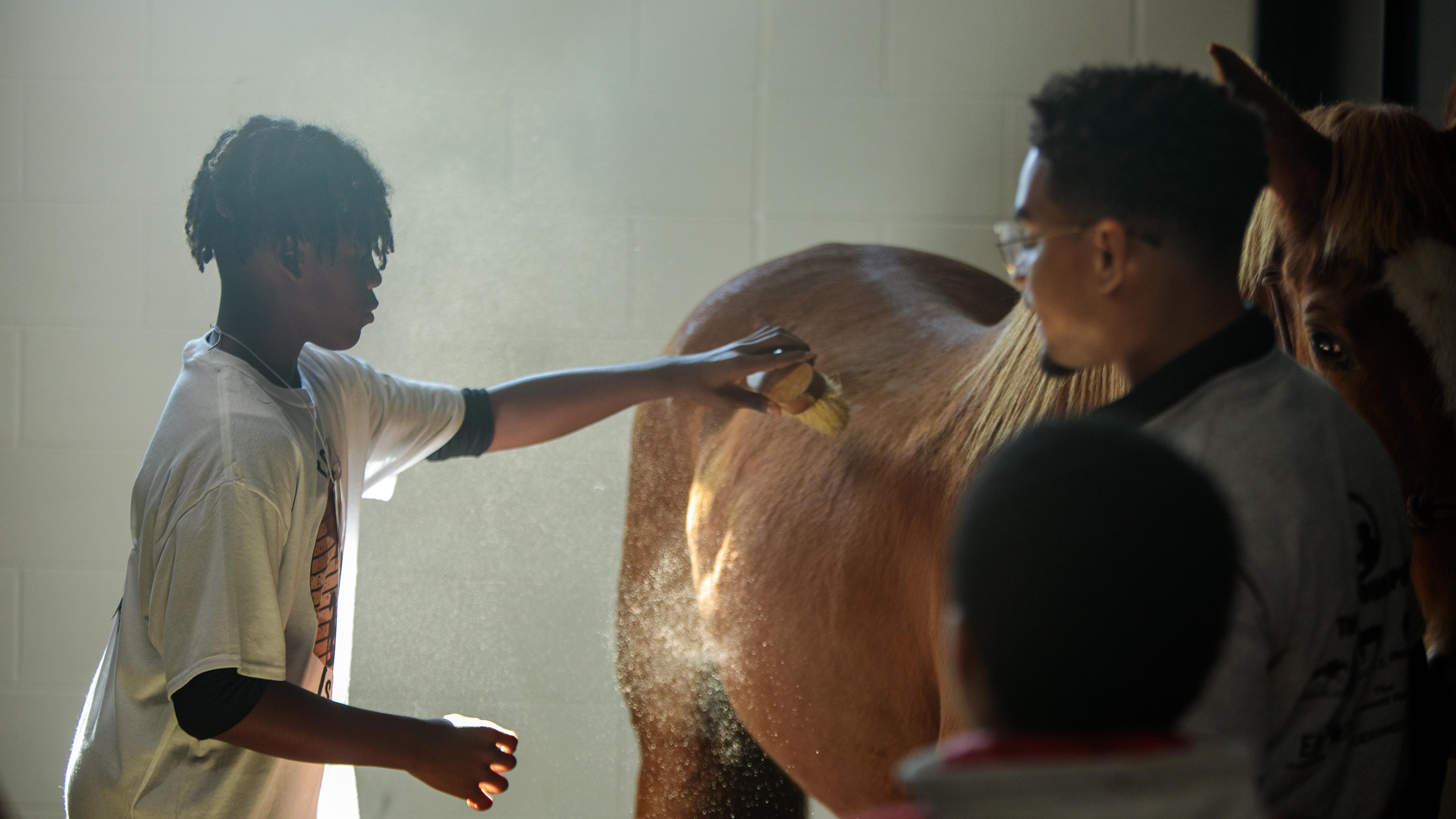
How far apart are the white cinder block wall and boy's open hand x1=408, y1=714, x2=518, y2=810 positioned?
1.34 metres

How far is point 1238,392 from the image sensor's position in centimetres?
60

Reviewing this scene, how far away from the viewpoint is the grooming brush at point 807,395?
144 centimetres

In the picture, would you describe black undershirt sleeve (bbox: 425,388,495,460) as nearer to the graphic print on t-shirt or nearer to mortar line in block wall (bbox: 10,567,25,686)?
the graphic print on t-shirt

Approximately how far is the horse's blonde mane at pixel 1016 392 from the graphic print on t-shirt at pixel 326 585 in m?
0.71

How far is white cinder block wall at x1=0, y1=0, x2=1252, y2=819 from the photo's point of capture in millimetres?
2236

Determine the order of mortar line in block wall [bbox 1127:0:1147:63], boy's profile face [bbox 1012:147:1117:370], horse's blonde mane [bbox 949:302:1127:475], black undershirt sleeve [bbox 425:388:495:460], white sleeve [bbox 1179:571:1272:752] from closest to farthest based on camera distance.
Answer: white sleeve [bbox 1179:571:1272:752] → boy's profile face [bbox 1012:147:1117:370] → horse's blonde mane [bbox 949:302:1127:475] → black undershirt sleeve [bbox 425:388:495:460] → mortar line in block wall [bbox 1127:0:1147:63]

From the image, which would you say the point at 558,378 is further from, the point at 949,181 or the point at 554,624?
the point at 949,181

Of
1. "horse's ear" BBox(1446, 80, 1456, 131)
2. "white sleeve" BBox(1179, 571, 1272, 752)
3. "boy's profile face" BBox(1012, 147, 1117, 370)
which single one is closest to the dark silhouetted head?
"white sleeve" BBox(1179, 571, 1272, 752)

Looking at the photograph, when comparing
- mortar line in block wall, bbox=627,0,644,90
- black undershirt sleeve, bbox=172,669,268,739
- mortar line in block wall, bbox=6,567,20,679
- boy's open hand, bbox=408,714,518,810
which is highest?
mortar line in block wall, bbox=627,0,644,90

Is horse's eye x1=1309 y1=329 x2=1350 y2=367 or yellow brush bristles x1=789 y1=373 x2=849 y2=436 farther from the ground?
horse's eye x1=1309 y1=329 x2=1350 y2=367

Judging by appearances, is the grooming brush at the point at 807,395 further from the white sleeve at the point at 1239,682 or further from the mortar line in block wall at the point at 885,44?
the mortar line in block wall at the point at 885,44

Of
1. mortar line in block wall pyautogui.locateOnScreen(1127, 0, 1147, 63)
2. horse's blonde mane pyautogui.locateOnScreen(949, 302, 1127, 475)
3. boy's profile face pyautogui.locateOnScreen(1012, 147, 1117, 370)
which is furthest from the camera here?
mortar line in block wall pyautogui.locateOnScreen(1127, 0, 1147, 63)

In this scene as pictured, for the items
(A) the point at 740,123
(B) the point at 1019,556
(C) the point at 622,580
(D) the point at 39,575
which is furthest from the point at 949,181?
(D) the point at 39,575

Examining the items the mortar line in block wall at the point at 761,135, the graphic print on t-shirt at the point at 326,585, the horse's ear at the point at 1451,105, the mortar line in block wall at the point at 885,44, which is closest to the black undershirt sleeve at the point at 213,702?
the graphic print on t-shirt at the point at 326,585
